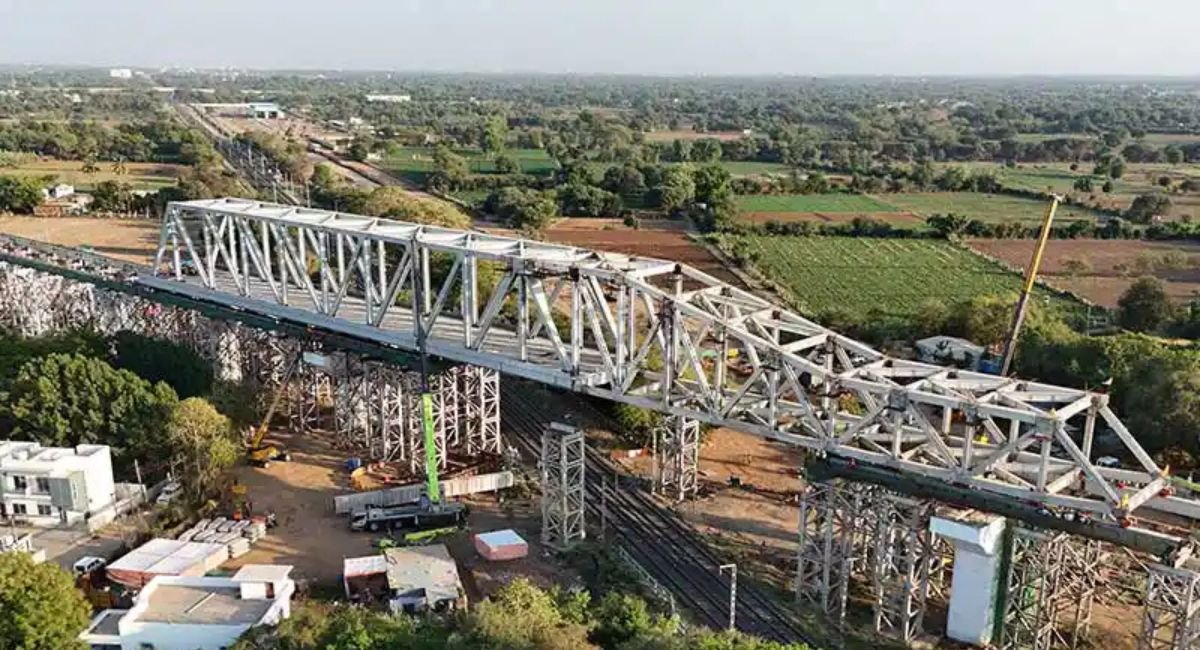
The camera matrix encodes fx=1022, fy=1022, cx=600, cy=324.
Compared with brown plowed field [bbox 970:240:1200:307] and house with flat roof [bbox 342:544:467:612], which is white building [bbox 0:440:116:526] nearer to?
house with flat roof [bbox 342:544:467:612]

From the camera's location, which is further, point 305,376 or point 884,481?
point 305,376

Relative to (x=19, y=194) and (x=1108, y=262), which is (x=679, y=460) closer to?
(x=1108, y=262)

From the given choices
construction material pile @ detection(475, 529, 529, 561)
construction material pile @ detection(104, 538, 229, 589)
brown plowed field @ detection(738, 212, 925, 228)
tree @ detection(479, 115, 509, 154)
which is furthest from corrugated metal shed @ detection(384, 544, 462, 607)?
tree @ detection(479, 115, 509, 154)

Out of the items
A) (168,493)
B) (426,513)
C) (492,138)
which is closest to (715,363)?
(426,513)

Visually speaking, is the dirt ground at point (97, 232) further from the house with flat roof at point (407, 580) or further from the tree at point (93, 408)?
the house with flat roof at point (407, 580)

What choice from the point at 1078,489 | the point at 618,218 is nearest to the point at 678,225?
the point at 618,218

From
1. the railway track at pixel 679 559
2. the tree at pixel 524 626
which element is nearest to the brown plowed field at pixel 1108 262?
the railway track at pixel 679 559

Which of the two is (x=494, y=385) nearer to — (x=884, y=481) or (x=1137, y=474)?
(x=884, y=481)
